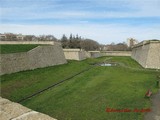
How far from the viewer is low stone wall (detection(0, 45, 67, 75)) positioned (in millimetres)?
23234

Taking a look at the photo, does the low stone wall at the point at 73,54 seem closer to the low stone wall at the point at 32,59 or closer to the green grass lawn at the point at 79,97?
the low stone wall at the point at 32,59

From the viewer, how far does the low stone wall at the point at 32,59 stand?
2323 centimetres

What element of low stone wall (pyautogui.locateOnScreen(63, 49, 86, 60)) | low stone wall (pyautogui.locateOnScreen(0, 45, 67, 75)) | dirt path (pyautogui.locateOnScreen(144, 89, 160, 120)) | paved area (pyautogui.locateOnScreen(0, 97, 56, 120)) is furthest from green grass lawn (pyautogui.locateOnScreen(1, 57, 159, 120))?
low stone wall (pyautogui.locateOnScreen(63, 49, 86, 60))

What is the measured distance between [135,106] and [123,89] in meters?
4.84

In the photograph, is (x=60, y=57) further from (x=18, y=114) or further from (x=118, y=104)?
(x=18, y=114)

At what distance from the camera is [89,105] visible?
46.3 feet

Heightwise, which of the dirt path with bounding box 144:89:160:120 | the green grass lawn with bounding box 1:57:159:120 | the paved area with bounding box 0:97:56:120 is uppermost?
the paved area with bounding box 0:97:56:120

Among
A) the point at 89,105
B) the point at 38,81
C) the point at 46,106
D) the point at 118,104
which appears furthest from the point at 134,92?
the point at 38,81

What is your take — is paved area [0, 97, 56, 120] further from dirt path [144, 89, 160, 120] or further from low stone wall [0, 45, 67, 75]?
low stone wall [0, 45, 67, 75]

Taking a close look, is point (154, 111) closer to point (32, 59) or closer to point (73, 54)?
point (32, 59)

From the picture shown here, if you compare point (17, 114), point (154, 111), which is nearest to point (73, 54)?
point (154, 111)

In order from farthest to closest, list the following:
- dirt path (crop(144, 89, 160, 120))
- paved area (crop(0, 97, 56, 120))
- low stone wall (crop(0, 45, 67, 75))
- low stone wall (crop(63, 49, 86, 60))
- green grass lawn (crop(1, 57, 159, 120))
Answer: low stone wall (crop(63, 49, 86, 60)) < low stone wall (crop(0, 45, 67, 75)) < green grass lawn (crop(1, 57, 159, 120)) < dirt path (crop(144, 89, 160, 120)) < paved area (crop(0, 97, 56, 120))

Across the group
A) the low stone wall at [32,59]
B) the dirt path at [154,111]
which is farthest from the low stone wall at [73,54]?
the dirt path at [154,111]

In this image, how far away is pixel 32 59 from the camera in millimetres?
28797
